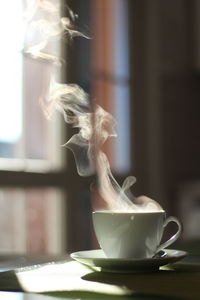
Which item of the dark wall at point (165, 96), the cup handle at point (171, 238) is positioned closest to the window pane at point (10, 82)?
the dark wall at point (165, 96)

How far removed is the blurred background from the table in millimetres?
1804

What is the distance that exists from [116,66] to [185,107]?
51 centimetres

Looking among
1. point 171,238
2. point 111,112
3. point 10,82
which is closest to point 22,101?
point 10,82

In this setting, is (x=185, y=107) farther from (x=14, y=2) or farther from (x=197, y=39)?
(x=14, y=2)

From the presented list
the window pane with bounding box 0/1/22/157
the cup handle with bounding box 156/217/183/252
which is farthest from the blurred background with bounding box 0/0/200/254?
the cup handle with bounding box 156/217/183/252

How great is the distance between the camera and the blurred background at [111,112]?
105 inches

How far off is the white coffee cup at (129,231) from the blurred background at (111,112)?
5.82ft

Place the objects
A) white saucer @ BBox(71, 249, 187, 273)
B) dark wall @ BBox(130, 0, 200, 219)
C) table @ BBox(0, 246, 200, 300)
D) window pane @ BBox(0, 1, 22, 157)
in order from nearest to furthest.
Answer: table @ BBox(0, 246, 200, 300) → white saucer @ BBox(71, 249, 187, 273) → window pane @ BBox(0, 1, 22, 157) → dark wall @ BBox(130, 0, 200, 219)

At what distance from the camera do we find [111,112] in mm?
3354

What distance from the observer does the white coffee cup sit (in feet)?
2.51

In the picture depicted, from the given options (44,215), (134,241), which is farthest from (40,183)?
(134,241)

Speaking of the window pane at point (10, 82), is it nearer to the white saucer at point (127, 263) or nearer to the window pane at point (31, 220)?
the window pane at point (31, 220)

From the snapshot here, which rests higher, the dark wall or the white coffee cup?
the dark wall

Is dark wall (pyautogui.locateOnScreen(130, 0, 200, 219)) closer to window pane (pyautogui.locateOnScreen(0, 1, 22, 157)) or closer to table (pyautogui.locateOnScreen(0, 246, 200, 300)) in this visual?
window pane (pyautogui.locateOnScreen(0, 1, 22, 157))
